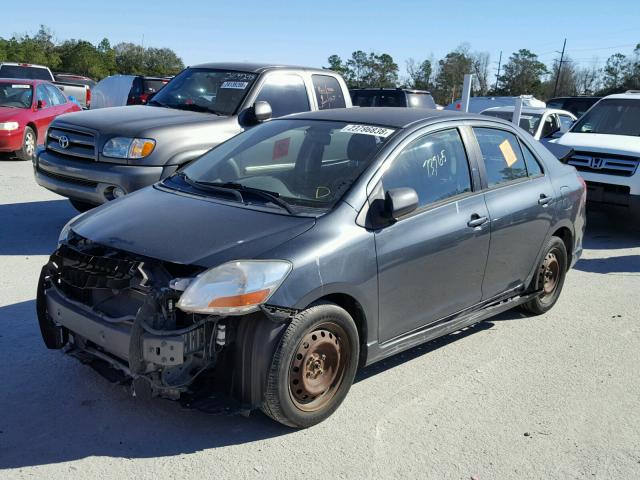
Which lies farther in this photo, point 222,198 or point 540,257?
point 540,257

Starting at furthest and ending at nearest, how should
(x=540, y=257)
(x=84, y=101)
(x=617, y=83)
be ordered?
1. (x=617, y=83)
2. (x=84, y=101)
3. (x=540, y=257)

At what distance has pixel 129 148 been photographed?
268 inches

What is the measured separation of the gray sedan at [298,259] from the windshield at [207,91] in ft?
9.96

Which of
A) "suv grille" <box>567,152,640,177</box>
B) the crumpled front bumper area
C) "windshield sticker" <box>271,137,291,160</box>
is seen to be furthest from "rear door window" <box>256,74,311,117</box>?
the crumpled front bumper area

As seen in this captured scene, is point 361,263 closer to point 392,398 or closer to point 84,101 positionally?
point 392,398

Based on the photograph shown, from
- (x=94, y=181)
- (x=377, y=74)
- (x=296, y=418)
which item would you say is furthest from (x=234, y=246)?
(x=377, y=74)

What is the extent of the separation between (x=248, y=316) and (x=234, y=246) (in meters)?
0.37

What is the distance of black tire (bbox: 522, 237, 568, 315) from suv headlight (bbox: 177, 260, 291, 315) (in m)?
2.90

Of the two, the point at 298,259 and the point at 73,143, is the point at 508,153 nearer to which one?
the point at 298,259

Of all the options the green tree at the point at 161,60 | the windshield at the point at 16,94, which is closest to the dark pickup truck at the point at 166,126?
the windshield at the point at 16,94

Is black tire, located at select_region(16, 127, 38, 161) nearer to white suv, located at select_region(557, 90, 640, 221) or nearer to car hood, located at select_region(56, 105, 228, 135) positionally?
car hood, located at select_region(56, 105, 228, 135)

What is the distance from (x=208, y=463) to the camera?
326 cm

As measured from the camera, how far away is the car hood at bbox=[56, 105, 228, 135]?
275 inches

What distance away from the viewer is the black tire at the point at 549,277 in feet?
17.9
